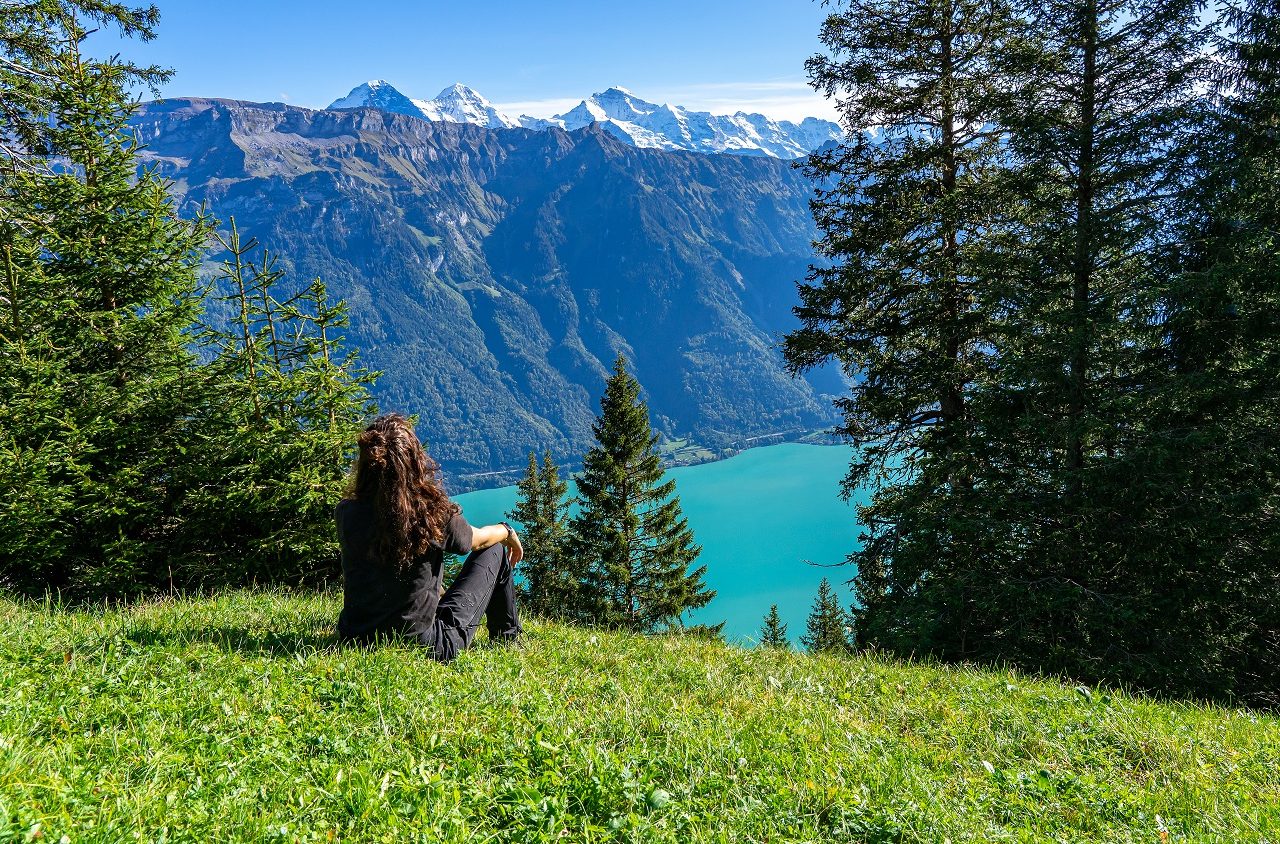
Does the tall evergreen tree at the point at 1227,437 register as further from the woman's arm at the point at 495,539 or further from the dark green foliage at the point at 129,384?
the dark green foliage at the point at 129,384

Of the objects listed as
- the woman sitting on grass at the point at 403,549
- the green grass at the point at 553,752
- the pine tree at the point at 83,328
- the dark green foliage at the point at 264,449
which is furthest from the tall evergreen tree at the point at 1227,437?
the pine tree at the point at 83,328

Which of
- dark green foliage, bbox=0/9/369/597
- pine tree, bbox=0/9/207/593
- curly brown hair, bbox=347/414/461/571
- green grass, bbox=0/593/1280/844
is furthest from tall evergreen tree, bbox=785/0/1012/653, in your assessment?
pine tree, bbox=0/9/207/593

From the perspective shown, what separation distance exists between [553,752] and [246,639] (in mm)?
2738

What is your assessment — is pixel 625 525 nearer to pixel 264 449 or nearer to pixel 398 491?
pixel 264 449

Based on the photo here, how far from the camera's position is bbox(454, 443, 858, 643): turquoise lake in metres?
78.1

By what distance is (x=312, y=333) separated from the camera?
945 cm

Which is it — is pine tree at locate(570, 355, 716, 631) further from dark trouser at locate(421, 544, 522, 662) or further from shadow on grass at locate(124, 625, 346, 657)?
shadow on grass at locate(124, 625, 346, 657)

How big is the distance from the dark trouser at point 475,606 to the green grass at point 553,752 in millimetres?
206

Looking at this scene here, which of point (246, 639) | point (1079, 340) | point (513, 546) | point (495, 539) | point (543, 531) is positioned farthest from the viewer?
point (543, 531)

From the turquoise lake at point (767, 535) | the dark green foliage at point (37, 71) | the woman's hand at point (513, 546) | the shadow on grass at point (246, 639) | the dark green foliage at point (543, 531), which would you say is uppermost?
the dark green foliage at point (37, 71)

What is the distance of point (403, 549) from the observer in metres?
4.01

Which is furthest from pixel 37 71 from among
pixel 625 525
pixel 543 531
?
pixel 543 531

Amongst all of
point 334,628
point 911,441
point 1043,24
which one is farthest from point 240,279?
point 1043,24

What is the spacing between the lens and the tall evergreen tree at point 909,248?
10.1 m
